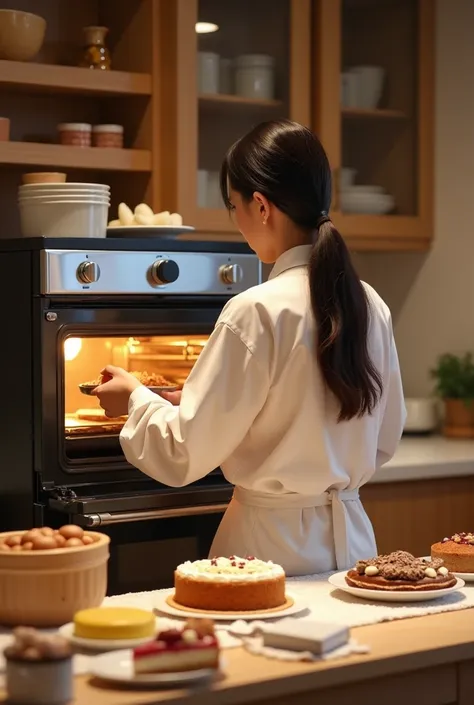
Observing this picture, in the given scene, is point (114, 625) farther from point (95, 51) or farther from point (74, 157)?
point (95, 51)

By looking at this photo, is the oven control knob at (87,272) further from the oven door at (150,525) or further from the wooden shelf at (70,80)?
the wooden shelf at (70,80)

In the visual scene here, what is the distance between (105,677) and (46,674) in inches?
3.4

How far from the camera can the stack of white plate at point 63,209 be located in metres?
2.80

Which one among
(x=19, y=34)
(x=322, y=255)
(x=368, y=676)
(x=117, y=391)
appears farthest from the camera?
(x=19, y=34)

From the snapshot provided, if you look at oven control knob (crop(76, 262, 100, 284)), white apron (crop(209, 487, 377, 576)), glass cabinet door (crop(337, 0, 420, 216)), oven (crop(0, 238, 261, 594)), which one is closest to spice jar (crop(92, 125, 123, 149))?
oven (crop(0, 238, 261, 594))

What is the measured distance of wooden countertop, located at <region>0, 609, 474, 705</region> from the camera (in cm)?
138

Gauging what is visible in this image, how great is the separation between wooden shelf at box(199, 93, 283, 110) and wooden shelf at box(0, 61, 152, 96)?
170 mm

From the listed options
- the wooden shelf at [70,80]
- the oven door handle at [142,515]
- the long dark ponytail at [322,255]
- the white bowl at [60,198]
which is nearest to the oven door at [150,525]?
the oven door handle at [142,515]

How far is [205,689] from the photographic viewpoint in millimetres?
1385

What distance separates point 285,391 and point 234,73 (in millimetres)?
1639

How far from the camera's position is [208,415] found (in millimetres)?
1944

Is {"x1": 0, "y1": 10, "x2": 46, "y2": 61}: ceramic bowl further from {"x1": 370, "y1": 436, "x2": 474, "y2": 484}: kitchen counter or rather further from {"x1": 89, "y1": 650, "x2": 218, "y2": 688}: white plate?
{"x1": 89, "y1": 650, "x2": 218, "y2": 688}: white plate

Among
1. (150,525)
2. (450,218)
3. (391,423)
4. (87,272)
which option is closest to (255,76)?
(450,218)

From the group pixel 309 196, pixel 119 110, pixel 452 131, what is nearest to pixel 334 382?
pixel 309 196
